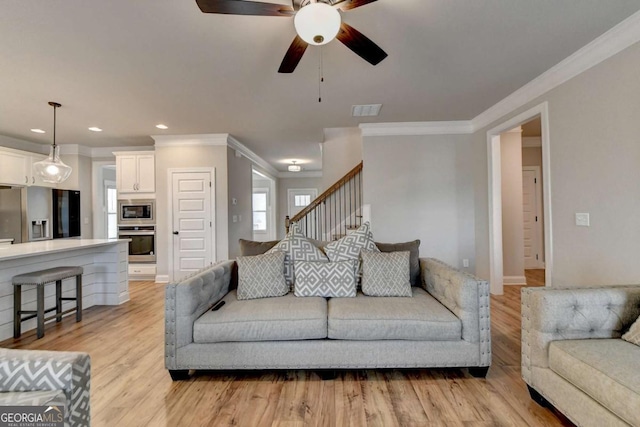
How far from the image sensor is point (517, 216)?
188 inches

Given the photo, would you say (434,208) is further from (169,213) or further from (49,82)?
(49,82)

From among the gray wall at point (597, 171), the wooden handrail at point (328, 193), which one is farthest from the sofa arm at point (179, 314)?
the gray wall at point (597, 171)

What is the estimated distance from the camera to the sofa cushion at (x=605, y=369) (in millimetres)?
1231

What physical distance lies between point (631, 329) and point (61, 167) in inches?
204

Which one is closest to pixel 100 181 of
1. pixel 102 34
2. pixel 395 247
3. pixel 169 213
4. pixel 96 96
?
pixel 169 213

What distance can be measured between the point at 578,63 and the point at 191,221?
5.31 metres

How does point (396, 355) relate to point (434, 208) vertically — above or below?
below

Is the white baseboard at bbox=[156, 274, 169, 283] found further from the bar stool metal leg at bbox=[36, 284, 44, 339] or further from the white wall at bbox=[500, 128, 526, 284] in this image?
the white wall at bbox=[500, 128, 526, 284]

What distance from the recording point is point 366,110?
3943 mm

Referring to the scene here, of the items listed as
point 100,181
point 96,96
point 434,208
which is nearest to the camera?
point 96,96

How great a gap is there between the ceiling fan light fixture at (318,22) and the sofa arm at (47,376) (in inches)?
73.1

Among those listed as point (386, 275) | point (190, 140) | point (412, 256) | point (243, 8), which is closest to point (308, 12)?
point (243, 8)

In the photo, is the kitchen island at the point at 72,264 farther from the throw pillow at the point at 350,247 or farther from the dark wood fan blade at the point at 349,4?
the dark wood fan blade at the point at 349,4

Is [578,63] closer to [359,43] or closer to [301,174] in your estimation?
[359,43]
